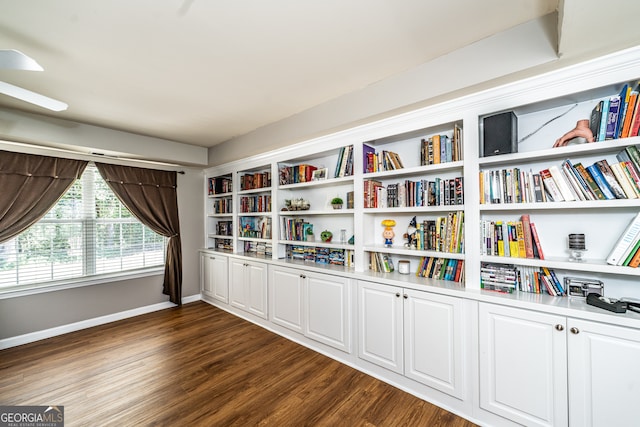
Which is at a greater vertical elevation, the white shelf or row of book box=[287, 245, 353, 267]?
the white shelf

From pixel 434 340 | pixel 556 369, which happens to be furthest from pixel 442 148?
pixel 556 369

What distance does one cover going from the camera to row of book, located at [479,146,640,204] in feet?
4.80

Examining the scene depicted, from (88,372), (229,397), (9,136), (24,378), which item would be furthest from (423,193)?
(9,136)

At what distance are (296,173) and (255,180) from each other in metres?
0.79

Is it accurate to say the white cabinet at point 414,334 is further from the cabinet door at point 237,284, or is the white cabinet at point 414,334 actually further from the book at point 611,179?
the cabinet door at point 237,284

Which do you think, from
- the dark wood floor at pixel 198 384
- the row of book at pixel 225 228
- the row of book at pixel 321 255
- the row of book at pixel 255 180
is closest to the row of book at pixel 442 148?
the row of book at pixel 321 255

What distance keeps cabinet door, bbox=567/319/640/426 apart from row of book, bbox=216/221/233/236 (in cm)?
402

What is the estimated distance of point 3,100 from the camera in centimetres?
240

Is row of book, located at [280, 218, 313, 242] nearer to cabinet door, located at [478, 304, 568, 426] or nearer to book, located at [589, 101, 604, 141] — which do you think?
cabinet door, located at [478, 304, 568, 426]

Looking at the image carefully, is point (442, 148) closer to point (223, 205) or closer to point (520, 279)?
point (520, 279)

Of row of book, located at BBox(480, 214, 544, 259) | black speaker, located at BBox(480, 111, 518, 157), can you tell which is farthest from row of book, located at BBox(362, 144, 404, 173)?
row of book, located at BBox(480, 214, 544, 259)

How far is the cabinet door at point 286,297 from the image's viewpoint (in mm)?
2930

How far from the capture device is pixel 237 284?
3723mm

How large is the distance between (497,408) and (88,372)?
3312 mm
